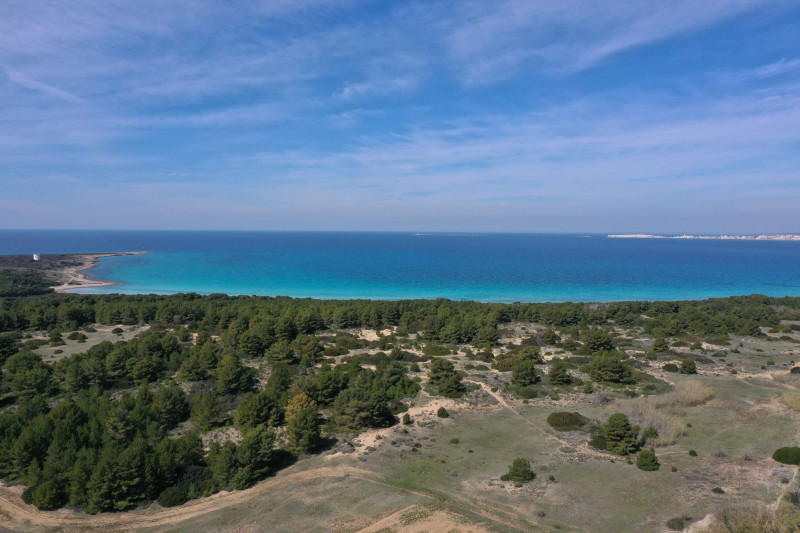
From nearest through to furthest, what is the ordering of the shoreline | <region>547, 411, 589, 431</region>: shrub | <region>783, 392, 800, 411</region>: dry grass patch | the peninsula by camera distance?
<region>547, 411, 589, 431</region>: shrub
<region>783, 392, 800, 411</region>: dry grass patch
the shoreline
the peninsula

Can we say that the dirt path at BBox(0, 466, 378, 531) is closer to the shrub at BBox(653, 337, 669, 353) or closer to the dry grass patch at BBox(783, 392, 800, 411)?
the dry grass patch at BBox(783, 392, 800, 411)


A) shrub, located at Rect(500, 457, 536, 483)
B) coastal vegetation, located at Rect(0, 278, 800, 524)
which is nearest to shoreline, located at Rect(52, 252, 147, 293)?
coastal vegetation, located at Rect(0, 278, 800, 524)

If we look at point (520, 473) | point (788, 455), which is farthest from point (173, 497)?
point (788, 455)

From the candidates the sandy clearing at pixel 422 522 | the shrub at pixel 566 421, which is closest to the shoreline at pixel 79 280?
the sandy clearing at pixel 422 522

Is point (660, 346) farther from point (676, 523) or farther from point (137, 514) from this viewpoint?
point (137, 514)

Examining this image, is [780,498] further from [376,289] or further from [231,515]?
[376,289]

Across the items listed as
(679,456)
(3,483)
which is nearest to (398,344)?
(679,456)
